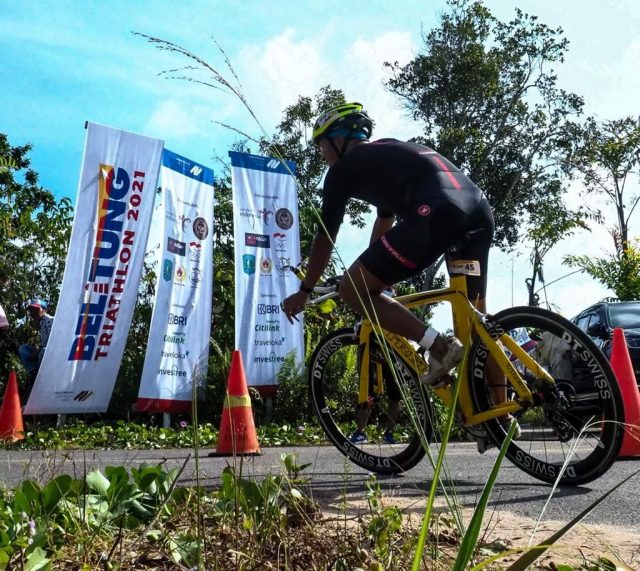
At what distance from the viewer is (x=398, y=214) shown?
14.0 feet

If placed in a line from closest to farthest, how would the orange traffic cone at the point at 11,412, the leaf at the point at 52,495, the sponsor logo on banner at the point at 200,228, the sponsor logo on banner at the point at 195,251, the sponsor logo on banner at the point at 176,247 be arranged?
1. the leaf at the point at 52,495
2. the orange traffic cone at the point at 11,412
3. the sponsor logo on banner at the point at 176,247
4. the sponsor logo on banner at the point at 195,251
5. the sponsor logo on banner at the point at 200,228

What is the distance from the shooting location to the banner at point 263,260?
1179 centimetres

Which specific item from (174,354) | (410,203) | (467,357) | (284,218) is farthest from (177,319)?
(467,357)

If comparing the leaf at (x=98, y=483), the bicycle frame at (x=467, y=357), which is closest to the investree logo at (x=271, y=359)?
the bicycle frame at (x=467, y=357)

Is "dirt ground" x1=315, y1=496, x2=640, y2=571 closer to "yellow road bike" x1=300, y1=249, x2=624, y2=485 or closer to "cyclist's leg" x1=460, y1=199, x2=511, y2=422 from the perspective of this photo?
"yellow road bike" x1=300, y1=249, x2=624, y2=485

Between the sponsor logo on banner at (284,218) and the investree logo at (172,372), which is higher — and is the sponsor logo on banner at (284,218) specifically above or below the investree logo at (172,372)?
above

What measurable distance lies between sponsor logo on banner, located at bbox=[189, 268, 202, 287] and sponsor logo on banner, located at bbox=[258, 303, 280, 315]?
1.01 metres

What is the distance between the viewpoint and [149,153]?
11047mm

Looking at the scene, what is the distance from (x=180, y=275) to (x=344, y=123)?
7.26 meters

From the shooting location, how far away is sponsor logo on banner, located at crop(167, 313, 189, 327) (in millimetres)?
11141

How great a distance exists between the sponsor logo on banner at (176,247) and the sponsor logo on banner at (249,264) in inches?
38.2

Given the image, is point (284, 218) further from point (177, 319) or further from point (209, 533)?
point (209, 533)

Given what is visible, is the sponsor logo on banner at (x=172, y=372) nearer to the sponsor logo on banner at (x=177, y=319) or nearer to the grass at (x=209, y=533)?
the sponsor logo on banner at (x=177, y=319)

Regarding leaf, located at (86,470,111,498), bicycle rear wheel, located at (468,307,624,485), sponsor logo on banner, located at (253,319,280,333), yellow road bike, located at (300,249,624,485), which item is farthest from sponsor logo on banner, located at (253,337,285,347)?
leaf, located at (86,470,111,498)
